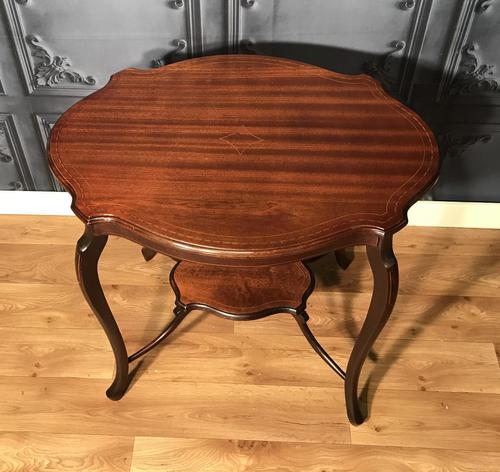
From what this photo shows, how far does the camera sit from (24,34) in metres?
1.32

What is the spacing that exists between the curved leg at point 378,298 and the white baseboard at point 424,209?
0.69 m

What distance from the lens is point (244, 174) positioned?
3.12 feet

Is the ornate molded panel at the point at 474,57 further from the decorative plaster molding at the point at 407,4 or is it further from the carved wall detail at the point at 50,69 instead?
the carved wall detail at the point at 50,69

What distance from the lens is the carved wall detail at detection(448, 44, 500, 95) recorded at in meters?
1.32

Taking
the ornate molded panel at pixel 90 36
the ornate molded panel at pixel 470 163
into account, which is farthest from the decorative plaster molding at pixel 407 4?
the ornate molded panel at pixel 90 36

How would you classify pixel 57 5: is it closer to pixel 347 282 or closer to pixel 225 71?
pixel 225 71

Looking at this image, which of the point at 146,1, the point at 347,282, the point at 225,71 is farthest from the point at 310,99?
the point at 347,282

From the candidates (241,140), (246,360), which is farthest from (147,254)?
(241,140)

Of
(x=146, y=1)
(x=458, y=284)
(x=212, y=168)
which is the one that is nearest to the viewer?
(x=212, y=168)

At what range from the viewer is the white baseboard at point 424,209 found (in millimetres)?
1647

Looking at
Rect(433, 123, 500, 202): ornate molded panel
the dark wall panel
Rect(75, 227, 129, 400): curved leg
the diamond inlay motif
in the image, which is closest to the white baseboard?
Rect(433, 123, 500, 202): ornate molded panel

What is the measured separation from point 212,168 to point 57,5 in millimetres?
659

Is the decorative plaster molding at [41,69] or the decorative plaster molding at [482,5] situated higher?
the decorative plaster molding at [482,5]

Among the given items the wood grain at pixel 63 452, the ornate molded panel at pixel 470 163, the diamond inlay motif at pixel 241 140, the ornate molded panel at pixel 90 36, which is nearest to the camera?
the diamond inlay motif at pixel 241 140
